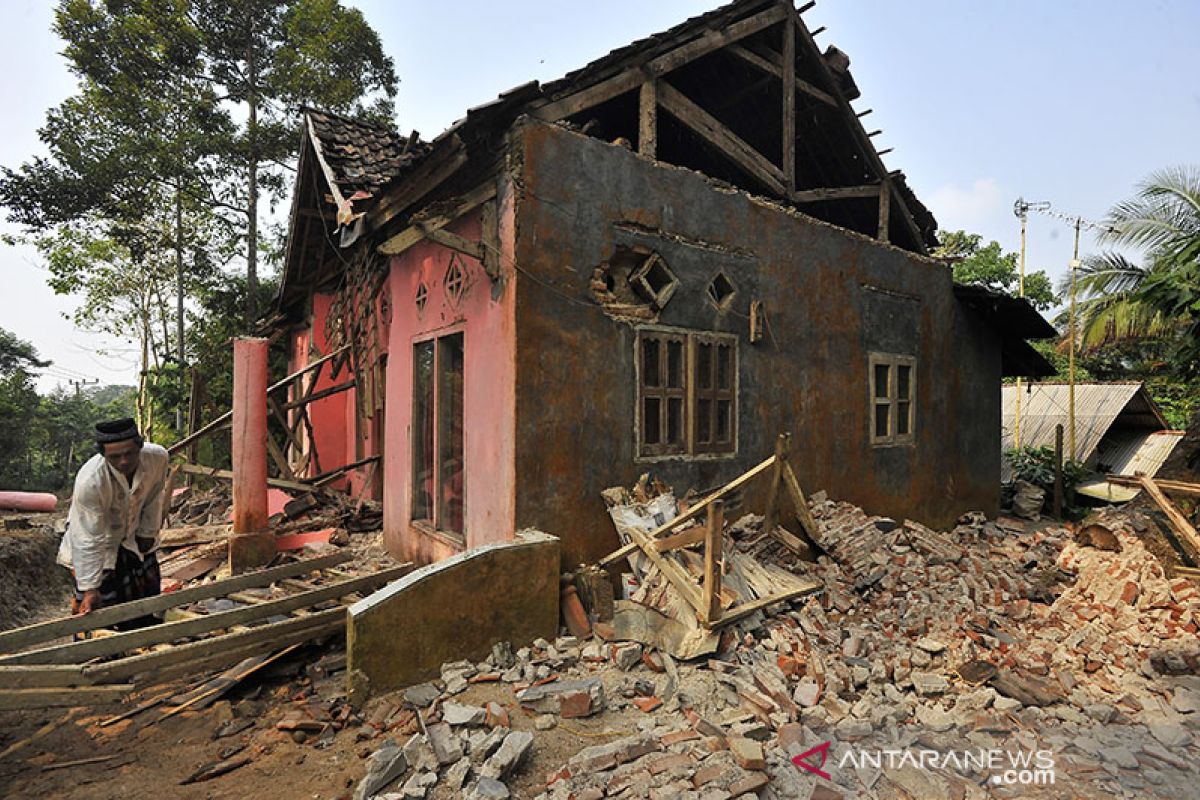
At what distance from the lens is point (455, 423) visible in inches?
258

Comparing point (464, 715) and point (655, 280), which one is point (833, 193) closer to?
point (655, 280)

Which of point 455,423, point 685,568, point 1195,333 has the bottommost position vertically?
point 685,568

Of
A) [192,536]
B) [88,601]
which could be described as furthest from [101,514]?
[192,536]

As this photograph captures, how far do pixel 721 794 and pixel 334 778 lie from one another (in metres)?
2.18

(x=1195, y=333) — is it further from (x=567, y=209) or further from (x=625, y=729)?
(x=625, y=729)

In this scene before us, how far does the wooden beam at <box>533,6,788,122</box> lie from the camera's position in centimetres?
550

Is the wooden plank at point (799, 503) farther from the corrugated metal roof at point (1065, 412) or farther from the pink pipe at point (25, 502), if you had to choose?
the pink pipe at point (25, 502)

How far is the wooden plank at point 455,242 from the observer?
5320mm

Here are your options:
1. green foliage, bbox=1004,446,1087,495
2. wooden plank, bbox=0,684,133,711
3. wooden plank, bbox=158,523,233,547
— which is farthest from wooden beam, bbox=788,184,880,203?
green foliage, bbox=1004,446,1087,495

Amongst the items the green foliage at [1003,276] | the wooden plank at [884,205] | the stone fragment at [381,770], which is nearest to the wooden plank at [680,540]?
the stone fragment at [381,770]

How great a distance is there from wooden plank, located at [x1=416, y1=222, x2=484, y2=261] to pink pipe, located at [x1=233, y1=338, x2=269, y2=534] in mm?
3217

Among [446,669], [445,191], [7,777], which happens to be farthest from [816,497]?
[7,777]

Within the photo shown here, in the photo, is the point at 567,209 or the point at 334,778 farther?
the point at 567,209

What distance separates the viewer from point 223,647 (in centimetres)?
394
